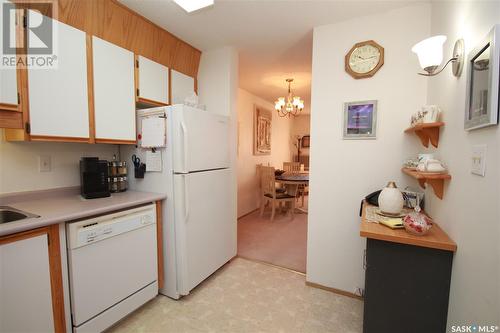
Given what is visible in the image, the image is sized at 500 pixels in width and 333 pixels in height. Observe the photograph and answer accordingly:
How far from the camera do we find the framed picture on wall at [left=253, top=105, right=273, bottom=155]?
190 inches

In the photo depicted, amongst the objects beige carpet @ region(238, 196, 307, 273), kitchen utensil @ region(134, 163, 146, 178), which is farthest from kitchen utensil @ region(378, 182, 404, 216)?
kitchen utensil @ region(134, 163, 146, 178)

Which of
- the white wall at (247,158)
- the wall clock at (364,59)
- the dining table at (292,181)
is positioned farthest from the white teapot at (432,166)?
the white wall at (247,158)

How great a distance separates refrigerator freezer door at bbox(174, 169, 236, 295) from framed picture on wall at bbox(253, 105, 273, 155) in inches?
97.8

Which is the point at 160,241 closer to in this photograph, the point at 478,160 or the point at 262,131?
the point at 478,160

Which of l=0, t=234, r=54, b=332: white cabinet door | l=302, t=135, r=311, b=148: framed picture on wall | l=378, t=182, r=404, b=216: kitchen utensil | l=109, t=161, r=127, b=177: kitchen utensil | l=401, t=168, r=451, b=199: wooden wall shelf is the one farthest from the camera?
l=302, t=135, r=311, b=148: framed picture on wall

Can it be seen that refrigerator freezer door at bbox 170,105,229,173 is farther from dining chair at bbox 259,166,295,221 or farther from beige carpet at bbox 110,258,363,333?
dining chair at bbox 259,166,295,221

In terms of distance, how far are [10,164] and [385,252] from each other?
2.50m

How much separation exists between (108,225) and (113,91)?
3.49ft

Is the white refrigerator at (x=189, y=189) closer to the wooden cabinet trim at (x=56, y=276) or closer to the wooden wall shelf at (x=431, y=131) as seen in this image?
the wooden cabinet trim at (x=56, y=276)

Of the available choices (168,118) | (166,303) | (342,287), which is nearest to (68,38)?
(168,118)

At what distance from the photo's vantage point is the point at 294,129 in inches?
301

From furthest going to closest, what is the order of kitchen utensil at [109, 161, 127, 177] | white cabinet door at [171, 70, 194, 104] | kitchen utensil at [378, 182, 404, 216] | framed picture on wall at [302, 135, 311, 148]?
framed picture on wall at [302, 135, 311, 148] < white cabinet door at [171, 70, 194, 104] < kitchen utensil at [109, 161, 127, 177] < kitchen utensil at [378, 182, 404, 216]

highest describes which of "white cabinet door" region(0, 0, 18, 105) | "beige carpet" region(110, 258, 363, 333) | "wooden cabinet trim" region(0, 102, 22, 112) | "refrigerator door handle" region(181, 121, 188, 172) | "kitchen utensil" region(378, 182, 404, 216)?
"white cabinet door" region(0, 0, 18, 105)

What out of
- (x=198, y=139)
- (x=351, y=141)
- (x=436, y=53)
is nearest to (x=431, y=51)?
(x=436, y=53)
